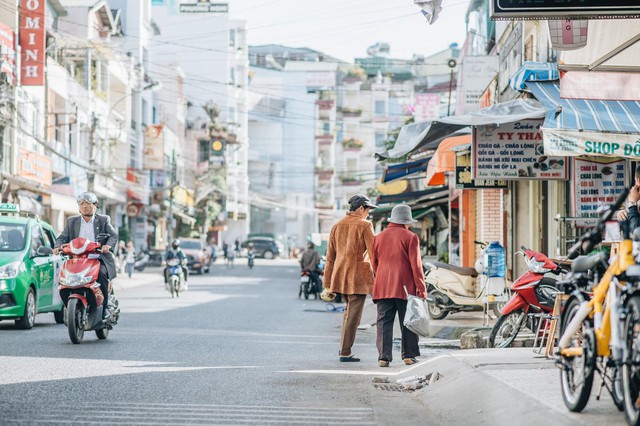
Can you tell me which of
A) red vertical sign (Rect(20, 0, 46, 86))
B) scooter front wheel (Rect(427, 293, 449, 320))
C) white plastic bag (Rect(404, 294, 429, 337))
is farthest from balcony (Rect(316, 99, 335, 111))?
white plastic bag (Rect(404, 294, 429, 337))

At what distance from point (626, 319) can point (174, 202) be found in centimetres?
7004

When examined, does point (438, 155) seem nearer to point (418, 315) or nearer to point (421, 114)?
point (418, 315)

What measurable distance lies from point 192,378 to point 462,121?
229 inches

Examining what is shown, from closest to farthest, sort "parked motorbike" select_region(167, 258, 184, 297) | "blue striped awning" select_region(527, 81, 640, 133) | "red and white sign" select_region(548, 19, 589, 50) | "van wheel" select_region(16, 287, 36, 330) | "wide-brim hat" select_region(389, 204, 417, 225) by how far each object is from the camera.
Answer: "red and white sign" select_region(548, 19, 589, 50) < "blue striped awning" select_region(527, 81, 640, 133) < "wide-brim hat" select_region(389, 204, 417, 225) < "van wheel" select_region(16, 287, 36, 330) < "parked motorbike" select_region(167, 258, 184, 297)

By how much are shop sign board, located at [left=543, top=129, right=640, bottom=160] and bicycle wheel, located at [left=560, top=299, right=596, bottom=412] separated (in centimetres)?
454

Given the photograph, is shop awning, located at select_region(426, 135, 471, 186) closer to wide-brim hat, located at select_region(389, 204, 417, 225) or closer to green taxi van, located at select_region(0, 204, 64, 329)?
green taxi van, located at select_region(0, 204, 64, 329)

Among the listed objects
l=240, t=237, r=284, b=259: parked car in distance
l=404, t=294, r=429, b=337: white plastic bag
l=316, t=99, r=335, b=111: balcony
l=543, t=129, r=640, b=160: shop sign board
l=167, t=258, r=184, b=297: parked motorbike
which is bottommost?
l=240, t=237, r=284, b=259: parked car in distance

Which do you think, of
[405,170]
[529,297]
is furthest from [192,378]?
[405,170]

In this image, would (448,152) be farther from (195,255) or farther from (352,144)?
(352,144)

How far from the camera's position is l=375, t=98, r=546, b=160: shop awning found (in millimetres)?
14312

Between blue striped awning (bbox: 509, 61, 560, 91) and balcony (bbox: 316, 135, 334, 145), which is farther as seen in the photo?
balcony (bbox: 316, 135, 334, 145)

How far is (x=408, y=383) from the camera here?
9992 millimetres

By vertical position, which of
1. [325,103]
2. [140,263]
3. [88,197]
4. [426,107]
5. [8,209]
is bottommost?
[140,263]

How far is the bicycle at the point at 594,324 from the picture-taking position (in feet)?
21.0
